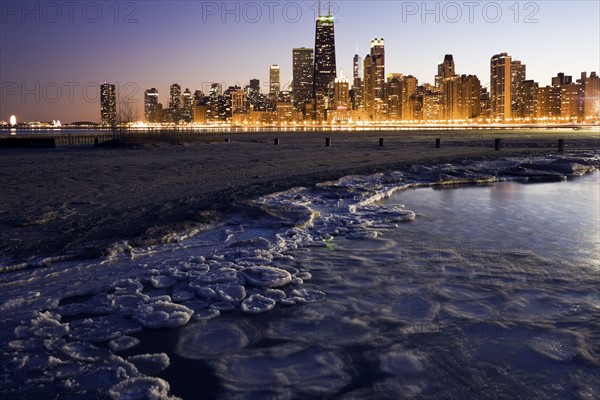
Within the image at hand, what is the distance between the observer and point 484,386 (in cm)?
374

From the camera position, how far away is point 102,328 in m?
4.93

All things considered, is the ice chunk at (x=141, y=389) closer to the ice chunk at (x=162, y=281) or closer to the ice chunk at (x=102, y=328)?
the ice chunk at (x=102, y=328)

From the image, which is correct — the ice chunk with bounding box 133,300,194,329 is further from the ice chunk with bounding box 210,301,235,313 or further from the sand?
the sand

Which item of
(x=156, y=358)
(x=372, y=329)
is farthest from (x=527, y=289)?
(x=156, y=358)

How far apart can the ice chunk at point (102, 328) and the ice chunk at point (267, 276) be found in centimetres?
172

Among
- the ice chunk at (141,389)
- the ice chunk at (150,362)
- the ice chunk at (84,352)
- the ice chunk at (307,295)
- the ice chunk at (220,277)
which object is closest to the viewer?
the ice chunk at (141,389)

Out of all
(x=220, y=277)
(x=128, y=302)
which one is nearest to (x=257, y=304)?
(x=220, y=277)

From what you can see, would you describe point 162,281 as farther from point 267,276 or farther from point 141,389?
point 141,389

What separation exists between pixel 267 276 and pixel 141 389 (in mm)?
2912

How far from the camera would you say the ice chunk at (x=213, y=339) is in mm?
4398

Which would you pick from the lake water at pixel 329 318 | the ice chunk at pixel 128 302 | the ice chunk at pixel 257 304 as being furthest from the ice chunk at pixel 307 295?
the ice chunk at pixel 128 302

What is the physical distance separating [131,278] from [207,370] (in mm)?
2826

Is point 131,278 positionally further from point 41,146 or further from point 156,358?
point 41,146

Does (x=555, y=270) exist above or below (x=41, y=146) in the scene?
below
